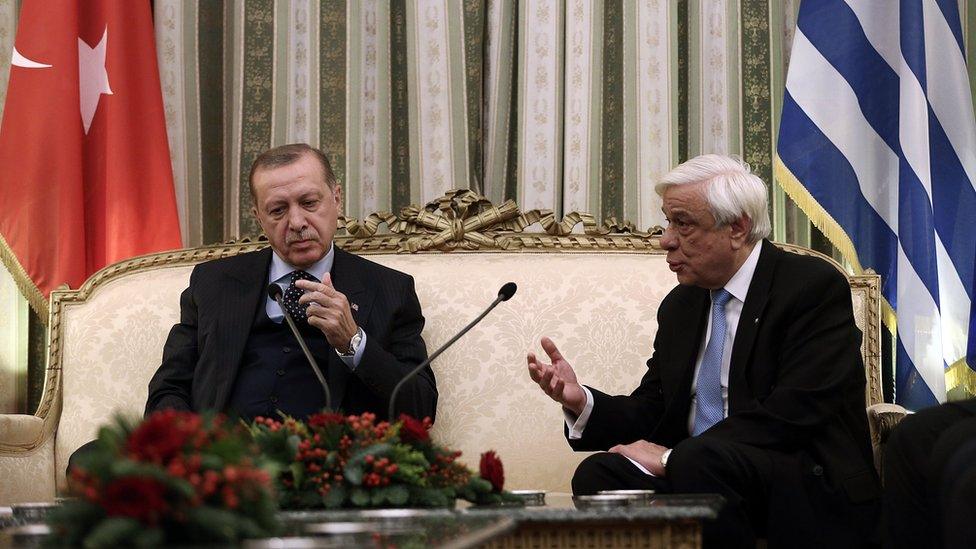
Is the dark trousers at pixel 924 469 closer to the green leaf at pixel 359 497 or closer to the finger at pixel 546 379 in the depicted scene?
the finger at pixel 546 379

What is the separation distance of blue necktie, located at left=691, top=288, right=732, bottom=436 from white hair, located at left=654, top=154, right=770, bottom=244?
0.19 m

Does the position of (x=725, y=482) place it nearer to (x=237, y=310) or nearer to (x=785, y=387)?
(x=785, y=387)

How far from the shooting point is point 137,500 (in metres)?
1.20

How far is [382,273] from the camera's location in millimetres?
3367

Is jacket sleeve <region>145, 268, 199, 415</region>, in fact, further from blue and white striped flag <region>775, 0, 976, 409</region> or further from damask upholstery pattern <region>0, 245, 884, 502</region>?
blue and white striped flag <region>775, 0, 976, 409</region>

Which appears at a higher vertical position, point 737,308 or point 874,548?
point 737,308

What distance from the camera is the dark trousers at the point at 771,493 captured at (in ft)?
8.27

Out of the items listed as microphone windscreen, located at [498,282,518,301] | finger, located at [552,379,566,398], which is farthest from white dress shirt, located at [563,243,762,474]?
microphone windscreen, located at [498,282,518,301]

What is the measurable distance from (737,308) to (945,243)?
3.64ft

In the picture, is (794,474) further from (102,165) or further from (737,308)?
(102,165)

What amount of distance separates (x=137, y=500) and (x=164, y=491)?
1.2 inches

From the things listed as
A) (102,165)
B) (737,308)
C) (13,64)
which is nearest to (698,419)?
(737,308)

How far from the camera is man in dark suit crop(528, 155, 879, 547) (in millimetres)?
2557

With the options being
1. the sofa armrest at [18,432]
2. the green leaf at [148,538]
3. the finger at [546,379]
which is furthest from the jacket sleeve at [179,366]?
the green leaf at [148,538]
